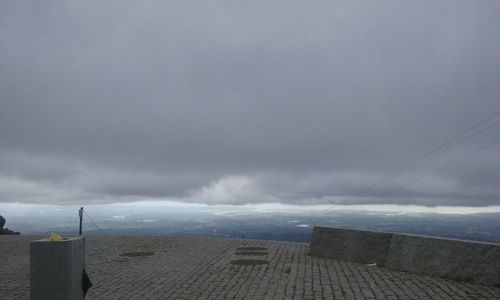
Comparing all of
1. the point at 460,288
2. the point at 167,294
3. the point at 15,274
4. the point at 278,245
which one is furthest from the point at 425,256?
the point at 15,274

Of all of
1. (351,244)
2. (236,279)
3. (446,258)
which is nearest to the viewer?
(446,258)

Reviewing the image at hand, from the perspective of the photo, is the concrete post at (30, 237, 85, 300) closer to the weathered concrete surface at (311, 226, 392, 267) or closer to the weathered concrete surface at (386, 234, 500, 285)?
the weathered concrete surface at (386, 234, 500, 285)

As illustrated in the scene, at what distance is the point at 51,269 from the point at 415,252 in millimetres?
8114

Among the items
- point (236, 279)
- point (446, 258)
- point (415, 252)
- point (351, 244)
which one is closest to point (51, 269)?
point (236, 279)

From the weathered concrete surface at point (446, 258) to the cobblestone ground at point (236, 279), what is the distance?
11.3 inches

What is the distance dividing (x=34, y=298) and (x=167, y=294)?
3.48 metres

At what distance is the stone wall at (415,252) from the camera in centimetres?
859

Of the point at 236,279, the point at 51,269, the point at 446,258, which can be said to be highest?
the point at 51,269

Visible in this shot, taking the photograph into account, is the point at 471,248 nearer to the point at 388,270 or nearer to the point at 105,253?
the point at 388,270

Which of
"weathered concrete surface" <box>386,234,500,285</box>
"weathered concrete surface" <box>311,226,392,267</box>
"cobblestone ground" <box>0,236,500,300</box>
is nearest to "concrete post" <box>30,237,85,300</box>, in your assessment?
"cobblestone ground" <box>0,236,500,300</box>

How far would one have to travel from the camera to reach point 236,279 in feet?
32.0

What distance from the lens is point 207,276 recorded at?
10.2m

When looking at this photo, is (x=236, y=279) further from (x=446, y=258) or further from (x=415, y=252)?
(x=446, y=258)

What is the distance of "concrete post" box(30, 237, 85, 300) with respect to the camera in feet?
→ 16.9
